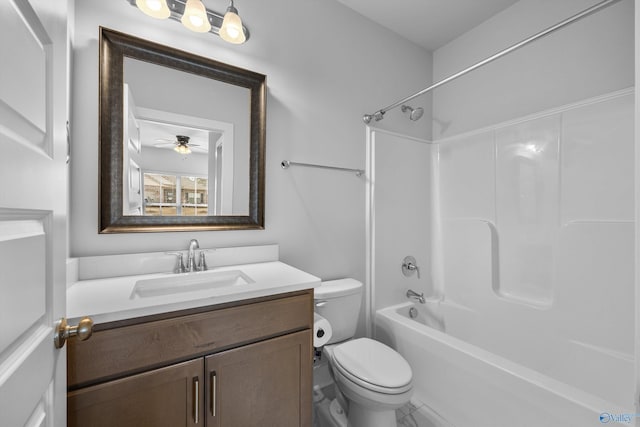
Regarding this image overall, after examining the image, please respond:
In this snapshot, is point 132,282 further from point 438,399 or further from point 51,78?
point 438,399

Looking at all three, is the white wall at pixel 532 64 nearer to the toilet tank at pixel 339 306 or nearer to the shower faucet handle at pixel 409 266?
the shower faucet handle at pixel 409 266

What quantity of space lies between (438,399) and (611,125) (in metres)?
1.82

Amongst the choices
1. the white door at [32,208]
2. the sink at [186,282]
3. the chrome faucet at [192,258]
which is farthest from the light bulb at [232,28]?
the sink at [186,282]

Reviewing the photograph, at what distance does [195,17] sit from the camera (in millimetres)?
1225

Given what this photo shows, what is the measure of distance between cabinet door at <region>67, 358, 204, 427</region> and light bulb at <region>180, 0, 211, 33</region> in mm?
1413

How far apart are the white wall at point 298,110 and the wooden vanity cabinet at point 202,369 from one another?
56 cm

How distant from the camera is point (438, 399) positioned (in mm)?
1541

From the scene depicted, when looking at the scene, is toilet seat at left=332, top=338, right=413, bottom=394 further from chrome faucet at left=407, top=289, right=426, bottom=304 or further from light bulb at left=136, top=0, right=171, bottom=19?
light bulb at left=136, top=0, right=171, bottom=19

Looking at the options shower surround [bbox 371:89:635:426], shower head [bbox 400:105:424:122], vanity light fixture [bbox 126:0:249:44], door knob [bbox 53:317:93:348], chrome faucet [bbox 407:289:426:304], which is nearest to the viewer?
door knob [bbox 53:317:93:348]

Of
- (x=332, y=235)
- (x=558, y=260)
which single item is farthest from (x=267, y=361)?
(x=558, y=260)

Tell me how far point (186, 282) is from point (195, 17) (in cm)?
120

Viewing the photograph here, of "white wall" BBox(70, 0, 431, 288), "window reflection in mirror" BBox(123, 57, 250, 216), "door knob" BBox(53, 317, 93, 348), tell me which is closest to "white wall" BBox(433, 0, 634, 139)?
"white wall" BBox(70, 0, 431, 288)

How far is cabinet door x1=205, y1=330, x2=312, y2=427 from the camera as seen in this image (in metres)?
0.94

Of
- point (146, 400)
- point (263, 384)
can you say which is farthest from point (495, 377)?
point (146, 400)
